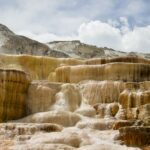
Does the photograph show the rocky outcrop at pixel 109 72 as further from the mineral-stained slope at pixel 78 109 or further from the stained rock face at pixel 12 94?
the stained rock face at pixel 12 94

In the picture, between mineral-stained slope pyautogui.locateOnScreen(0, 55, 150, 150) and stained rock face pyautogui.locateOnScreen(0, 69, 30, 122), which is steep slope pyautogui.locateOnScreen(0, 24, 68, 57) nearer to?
mineral-stained slope pyautogui.locateOnScreen(0, 55, 150, 150)

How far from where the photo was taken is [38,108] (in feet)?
58.3

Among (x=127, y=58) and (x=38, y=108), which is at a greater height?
(x=127, y=58)

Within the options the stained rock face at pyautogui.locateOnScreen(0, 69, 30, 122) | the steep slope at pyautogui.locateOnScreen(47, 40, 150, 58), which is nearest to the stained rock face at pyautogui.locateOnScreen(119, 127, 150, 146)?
the stained rock face at pyautogui.locateOnScreen(0, 69, 30, 122)

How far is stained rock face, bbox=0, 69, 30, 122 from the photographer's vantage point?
17.4 metres

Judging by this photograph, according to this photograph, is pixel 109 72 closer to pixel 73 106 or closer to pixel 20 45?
pixel 73 106

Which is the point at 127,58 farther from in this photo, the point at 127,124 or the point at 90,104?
the point at 127,124

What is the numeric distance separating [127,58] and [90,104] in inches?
251

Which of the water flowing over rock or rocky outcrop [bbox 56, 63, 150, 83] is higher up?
rocky outcrop [bbox 56, 63, 150, 83]

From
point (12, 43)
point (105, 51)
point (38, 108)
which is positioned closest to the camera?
point (38, 108)

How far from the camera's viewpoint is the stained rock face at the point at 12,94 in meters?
17.4

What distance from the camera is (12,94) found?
58.2 feet

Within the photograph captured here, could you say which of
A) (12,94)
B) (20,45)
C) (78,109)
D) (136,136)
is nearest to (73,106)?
(78,109)

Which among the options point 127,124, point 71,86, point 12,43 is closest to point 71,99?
point 71,86
